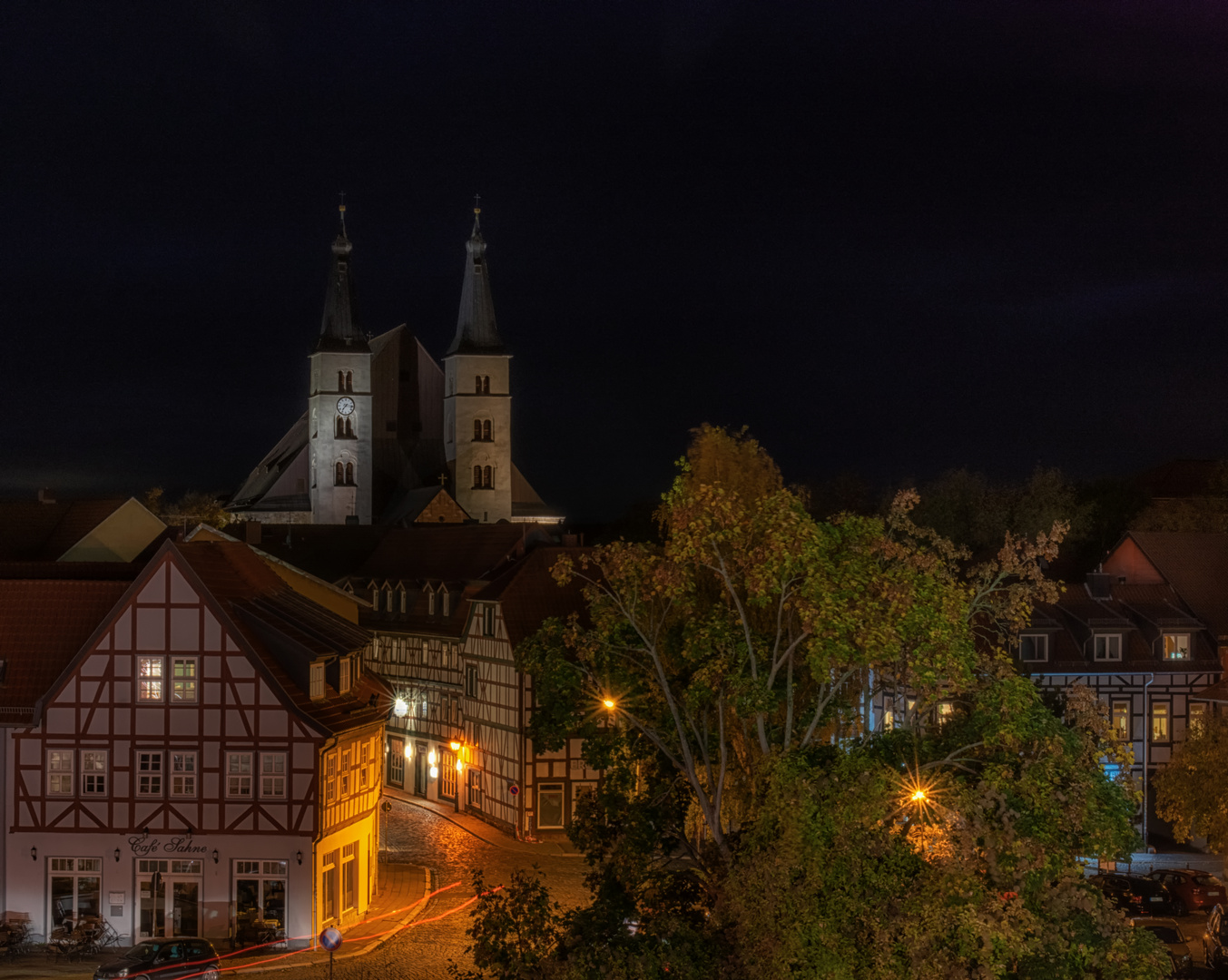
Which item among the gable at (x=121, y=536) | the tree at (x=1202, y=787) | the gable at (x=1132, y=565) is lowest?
the tree at (x=1202, y=787)

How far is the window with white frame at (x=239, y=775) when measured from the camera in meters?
40.4

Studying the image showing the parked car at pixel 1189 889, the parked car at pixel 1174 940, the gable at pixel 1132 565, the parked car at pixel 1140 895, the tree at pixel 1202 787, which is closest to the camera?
the parked car at pixel 1174 940

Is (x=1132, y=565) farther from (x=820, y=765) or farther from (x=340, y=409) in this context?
(x=340, y=409)

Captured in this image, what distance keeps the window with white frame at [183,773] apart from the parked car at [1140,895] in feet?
77.2

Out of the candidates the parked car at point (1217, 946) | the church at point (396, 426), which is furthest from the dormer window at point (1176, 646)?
the church at point (396, 426)

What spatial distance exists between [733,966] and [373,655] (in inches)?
2072

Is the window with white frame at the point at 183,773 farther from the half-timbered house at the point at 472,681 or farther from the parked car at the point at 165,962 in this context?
the half-timbered house at the point at 472,681

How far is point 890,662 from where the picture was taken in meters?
25.5

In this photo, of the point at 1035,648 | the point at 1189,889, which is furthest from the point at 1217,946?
the point at 1035,648

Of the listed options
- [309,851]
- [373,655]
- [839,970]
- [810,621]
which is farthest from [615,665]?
[373,655]

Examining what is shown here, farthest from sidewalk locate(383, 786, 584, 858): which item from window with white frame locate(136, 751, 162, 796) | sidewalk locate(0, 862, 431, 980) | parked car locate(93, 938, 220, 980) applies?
parked car locate(93, 938, 220, 980)

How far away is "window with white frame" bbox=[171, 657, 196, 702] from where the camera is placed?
133 feet

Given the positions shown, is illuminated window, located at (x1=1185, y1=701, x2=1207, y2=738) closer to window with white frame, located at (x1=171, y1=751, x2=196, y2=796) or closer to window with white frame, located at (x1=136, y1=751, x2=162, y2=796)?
window with white frame, located at (x1=171, y1=751, x2=196, y2=796)

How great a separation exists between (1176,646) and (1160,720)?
277 cm
